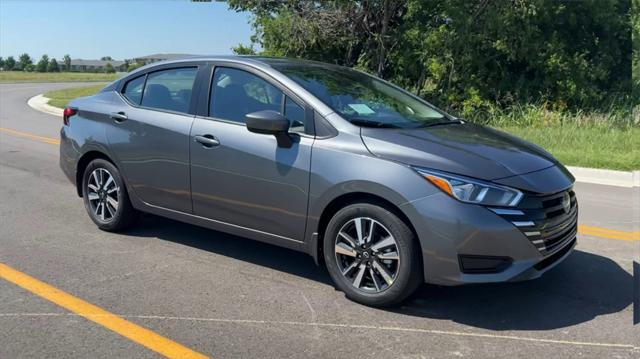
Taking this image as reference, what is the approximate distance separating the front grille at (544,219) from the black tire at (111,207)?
341cm

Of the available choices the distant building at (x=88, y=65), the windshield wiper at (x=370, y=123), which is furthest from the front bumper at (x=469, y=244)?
the distant building at (x=88, y=65)

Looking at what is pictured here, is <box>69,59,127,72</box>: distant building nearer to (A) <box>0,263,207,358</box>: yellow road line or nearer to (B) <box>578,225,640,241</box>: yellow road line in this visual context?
(A) <box>0,263,207,358</box>: yellow road line

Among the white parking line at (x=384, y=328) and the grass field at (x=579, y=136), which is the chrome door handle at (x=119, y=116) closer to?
the white parking line at (x=384, y=328)

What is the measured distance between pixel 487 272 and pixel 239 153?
1.97 metres

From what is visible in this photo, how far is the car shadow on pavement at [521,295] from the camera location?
3907 mm

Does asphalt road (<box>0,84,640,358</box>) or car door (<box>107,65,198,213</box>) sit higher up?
car door (<box>107,65,198,213</box>)

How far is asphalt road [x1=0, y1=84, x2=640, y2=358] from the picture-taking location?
3488mm

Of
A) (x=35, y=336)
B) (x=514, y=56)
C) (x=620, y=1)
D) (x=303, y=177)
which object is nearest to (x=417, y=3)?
(x=514, y=56)

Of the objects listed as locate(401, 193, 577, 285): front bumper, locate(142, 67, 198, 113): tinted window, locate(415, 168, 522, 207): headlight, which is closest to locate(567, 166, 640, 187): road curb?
locate(401, 193, 577, 285): front bumper

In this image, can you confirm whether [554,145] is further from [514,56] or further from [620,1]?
[620,1]

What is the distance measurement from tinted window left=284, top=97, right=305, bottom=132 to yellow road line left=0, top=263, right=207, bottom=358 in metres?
1.72

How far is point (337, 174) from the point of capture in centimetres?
406

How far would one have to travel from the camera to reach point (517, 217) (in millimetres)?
3676

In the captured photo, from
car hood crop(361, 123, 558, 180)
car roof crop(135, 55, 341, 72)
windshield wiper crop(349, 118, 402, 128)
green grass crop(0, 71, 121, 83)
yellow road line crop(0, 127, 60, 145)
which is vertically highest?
car roof crop(135, 55, 341, 72)
